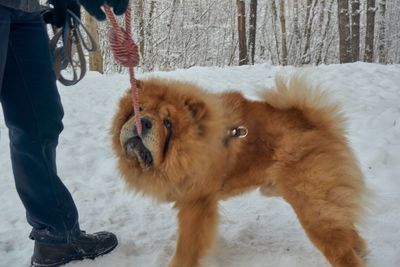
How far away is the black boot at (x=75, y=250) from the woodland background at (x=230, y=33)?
14.3 meters

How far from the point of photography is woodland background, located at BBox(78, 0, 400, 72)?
57.2 ft

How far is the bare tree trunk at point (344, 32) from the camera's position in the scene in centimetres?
1180

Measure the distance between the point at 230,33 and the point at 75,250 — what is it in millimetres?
18957

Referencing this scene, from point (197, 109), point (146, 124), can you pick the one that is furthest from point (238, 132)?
point (146, 124)

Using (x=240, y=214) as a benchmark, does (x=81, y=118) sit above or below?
above

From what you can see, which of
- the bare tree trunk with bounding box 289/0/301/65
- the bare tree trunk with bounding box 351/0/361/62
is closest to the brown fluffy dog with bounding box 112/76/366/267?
the bare tree trunk with bounding box 351/0/361/62

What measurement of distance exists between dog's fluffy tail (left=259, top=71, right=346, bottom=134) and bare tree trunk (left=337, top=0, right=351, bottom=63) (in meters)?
10.4

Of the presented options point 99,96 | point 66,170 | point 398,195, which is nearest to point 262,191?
point 398,195

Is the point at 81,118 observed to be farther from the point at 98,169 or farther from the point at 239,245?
the point at 239,245

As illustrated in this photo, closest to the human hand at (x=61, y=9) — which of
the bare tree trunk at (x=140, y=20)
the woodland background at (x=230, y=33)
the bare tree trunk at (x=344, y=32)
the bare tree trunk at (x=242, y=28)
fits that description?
the bare tree trunk at (x=344, y=32)

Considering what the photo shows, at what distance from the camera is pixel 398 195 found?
3.03 m

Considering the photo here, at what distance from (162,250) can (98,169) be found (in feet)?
4.93

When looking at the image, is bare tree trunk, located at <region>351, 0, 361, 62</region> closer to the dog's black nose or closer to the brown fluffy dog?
the brown fluffy dog

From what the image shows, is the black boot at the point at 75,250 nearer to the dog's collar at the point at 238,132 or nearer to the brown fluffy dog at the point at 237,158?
the brown fluffy dog at the point at 237,158
